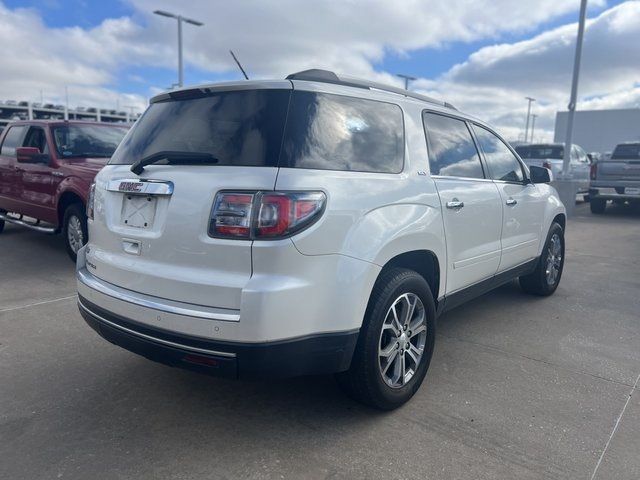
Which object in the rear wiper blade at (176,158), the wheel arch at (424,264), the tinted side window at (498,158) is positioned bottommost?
the wheel arch at (424,264)

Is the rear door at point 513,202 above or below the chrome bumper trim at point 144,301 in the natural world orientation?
above

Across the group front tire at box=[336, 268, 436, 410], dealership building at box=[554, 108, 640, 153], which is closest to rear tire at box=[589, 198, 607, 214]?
front tire at box=[336, 268, 436, 410]

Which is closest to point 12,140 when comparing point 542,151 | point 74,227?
point 74,227

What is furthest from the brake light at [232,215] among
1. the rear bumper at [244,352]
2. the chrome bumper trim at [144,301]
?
the rear bumper at [244,352]

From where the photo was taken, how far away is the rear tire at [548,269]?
5.39m

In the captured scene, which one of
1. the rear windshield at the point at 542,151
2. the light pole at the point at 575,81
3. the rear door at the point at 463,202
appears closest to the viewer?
the rear door at the point at 463,202

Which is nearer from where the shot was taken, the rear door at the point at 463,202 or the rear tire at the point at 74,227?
the rear door at the point at 463,202

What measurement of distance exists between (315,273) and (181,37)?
898 inches

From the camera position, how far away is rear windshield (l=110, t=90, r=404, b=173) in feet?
8.38

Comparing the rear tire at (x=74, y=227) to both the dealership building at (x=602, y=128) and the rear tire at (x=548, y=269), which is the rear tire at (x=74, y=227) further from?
the dealership building at (x=602, y=128)

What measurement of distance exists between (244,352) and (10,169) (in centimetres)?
717

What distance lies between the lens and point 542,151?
16.9m

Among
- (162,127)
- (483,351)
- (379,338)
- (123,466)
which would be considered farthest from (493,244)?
(123,466)

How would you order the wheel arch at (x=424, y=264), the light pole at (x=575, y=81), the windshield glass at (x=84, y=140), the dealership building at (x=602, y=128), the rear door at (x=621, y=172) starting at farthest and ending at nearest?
the dealership building at (x=602, y=128), the light pole at (x=575, y=81), the rear door at (x=621, y=172), the windshield glass at (x=84, y=140), the wheel arch at (x=424, y=264)
